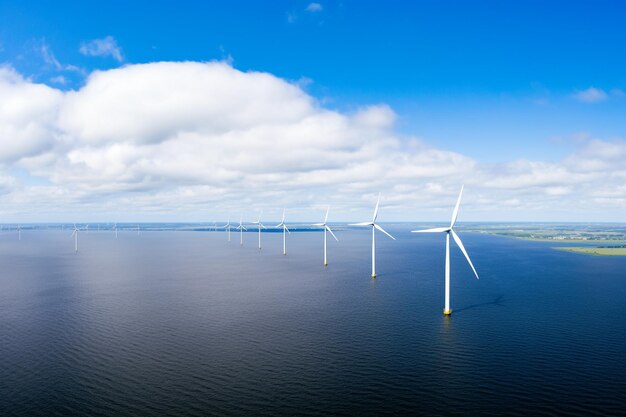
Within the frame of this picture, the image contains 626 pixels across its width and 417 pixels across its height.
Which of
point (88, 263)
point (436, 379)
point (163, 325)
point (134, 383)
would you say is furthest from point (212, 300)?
point (88, 263)

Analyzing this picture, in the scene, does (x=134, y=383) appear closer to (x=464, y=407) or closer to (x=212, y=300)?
(x=464, y=407)

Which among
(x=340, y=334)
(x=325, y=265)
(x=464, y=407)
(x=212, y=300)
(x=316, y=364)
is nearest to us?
(x=464, y=407)

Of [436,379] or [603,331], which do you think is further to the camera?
[603,331]

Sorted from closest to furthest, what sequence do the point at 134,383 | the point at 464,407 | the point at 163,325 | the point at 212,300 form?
the point at 464,407 → the point at 134,383 → the point at 163,325 → the point at 212,300

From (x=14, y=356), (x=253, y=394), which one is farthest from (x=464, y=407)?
(x=14, y=356)

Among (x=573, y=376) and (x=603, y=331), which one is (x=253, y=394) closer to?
(x=573, y=376)

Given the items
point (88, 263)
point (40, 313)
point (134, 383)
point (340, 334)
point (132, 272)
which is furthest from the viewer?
point (88, 263)
